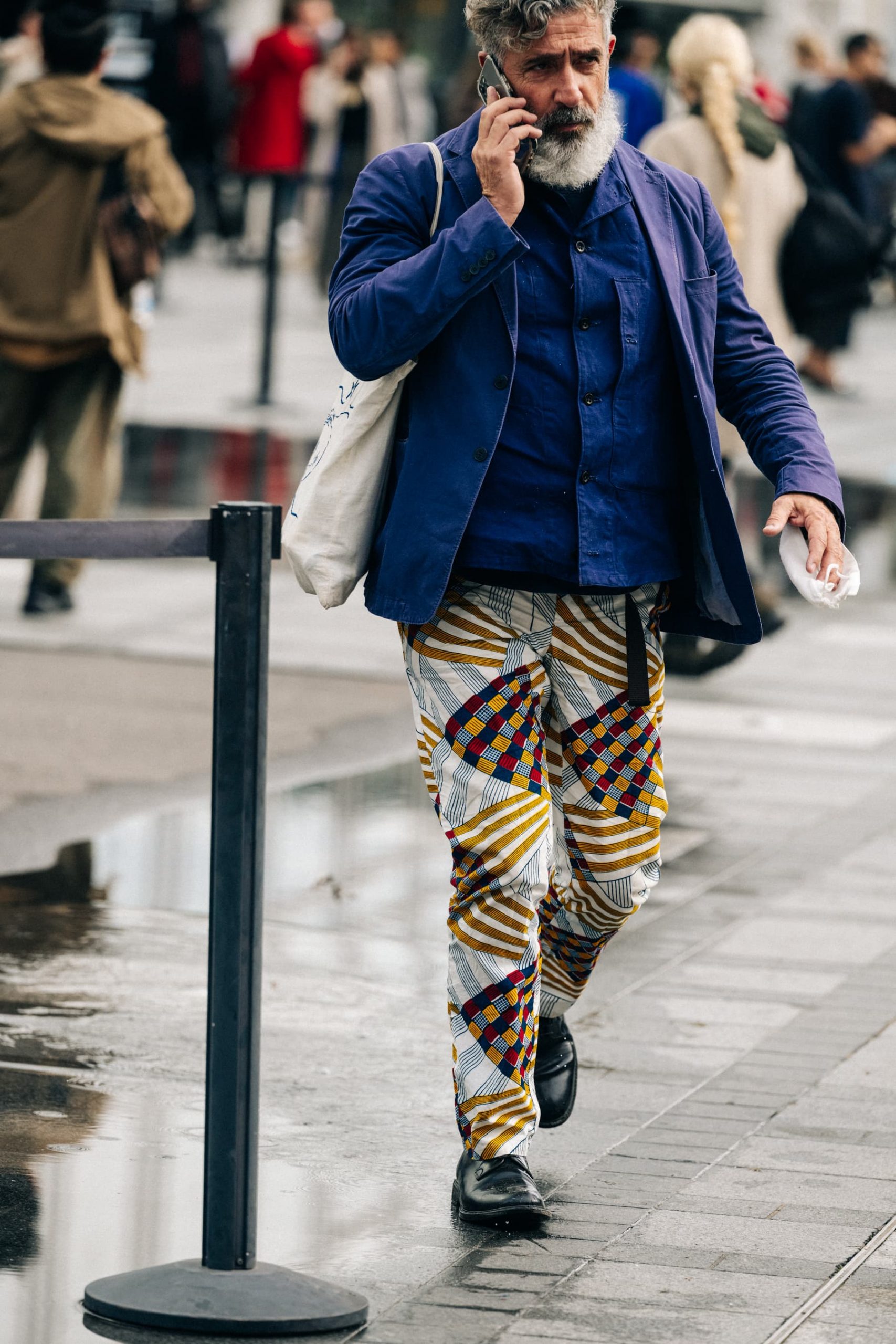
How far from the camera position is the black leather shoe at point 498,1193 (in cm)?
385

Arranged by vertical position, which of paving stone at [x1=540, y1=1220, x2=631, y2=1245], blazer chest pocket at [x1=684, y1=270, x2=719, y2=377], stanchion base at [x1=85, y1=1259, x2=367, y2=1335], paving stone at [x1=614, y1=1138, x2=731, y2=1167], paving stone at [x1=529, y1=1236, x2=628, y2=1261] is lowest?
paving stone at [x1=614, y1=1138, x2=731, y2=1167]

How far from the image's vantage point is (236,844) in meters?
3.41

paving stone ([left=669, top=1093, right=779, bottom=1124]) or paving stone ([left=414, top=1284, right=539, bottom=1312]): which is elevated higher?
paving stone ([left=414, top=1284, right=539, bottom=1312])

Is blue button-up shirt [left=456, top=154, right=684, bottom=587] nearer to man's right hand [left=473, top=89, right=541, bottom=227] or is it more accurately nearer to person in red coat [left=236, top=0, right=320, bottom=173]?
man's right hand [left=473, top=89, right=541, bottom=227]

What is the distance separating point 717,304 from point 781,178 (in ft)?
12.9

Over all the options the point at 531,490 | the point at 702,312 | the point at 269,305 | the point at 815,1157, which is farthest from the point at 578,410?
the point at 269,305

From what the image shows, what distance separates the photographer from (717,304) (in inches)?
168

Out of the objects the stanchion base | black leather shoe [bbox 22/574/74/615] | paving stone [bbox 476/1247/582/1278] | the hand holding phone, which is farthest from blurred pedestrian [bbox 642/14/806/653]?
the stanchion base

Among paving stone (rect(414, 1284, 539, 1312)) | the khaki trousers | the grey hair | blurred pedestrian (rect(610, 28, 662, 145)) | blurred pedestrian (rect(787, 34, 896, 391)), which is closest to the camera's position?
paving stone (rect(414, 1284, 539, 1312))

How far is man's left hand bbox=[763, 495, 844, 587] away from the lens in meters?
3.85

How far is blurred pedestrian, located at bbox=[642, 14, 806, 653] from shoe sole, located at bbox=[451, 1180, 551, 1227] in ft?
13.7

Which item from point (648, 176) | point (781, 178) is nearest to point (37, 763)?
point (781, 178)

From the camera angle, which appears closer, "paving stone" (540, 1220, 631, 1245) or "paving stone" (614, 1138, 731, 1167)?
"paving stone" (540, 1220, 631, 1245)

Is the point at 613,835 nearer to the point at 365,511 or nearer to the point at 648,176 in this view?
the point at 365,511
